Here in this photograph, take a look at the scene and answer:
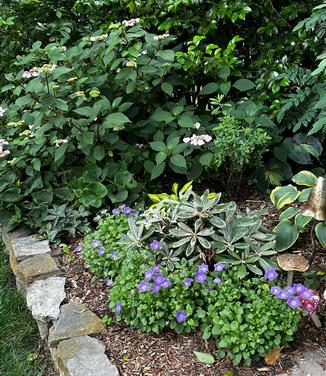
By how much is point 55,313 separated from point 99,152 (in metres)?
1.12

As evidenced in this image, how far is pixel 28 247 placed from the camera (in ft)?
11.2

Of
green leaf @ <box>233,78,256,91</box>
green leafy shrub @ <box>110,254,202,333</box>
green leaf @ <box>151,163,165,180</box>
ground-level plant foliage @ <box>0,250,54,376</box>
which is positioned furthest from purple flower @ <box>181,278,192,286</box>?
green leaf @ <box>233,78,256,91</box>

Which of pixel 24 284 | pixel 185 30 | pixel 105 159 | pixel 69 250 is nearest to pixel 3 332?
pixel 24 284

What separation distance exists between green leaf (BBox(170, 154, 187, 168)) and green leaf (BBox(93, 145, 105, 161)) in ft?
1.49

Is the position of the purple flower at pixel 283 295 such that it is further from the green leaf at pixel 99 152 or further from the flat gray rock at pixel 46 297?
the green leaf at pixel 99 152

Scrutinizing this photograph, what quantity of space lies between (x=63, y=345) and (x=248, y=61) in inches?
97.6

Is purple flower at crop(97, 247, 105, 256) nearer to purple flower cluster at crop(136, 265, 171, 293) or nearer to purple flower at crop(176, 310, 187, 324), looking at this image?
purple flower cluster at crop(136, 265, 171, 293)

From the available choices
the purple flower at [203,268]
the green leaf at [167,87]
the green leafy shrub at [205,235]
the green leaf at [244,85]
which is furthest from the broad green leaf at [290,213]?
the green leaf at [167,87]

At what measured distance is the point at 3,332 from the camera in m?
3.08

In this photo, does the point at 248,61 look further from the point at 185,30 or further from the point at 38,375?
the point at 38,375

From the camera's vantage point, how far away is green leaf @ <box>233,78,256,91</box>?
11.6ft

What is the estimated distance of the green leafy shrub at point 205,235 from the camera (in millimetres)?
2572

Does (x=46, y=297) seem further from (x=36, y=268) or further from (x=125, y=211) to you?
(x=125, y=211)

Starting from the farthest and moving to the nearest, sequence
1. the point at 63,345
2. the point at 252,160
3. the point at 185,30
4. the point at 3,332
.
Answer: the point at 185,30, the point at 252,160, the point at 3,332, the point at 63,345
